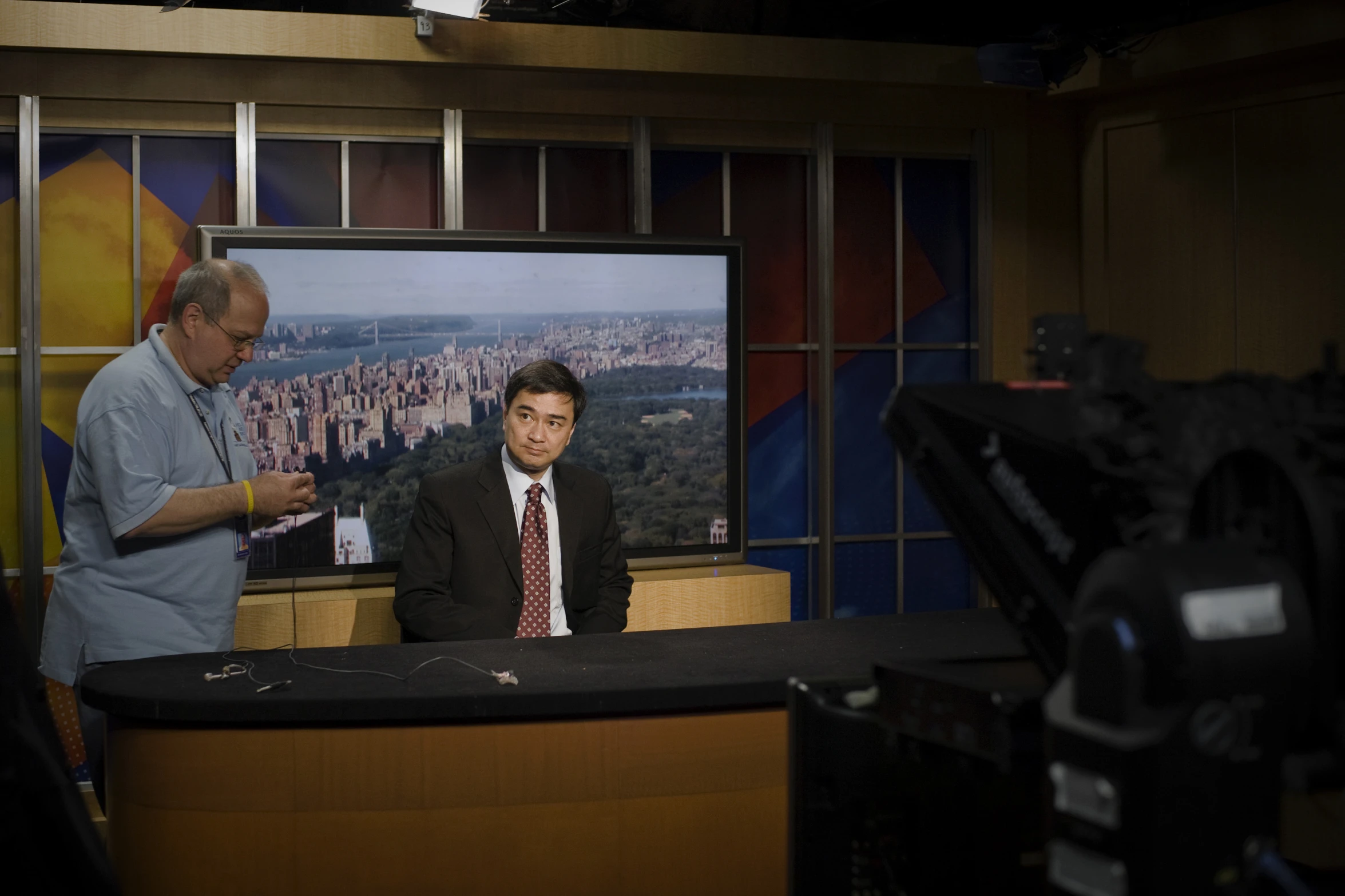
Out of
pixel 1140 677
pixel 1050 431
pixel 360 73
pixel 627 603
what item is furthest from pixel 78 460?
pixel 1140 677

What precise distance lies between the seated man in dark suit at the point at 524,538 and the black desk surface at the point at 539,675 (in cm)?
62

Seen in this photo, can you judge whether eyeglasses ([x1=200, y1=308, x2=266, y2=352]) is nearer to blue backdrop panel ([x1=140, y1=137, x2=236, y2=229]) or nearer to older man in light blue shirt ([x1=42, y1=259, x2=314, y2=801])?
older man in light blue shirt ([x1=42, y1=259, x2=314, y2=801])

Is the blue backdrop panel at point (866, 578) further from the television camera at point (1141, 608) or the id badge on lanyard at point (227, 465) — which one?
the television camera at point (1141, 608)

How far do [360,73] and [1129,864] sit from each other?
384cm

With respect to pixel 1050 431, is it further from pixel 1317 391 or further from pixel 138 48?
pixel 138 48

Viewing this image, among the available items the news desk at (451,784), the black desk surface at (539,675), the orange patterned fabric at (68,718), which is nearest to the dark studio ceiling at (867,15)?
the orange patterned fabric at (68,718)

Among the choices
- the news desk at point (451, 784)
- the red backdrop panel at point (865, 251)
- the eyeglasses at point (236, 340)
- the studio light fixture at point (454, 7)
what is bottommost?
the news desk at point (451, 784)

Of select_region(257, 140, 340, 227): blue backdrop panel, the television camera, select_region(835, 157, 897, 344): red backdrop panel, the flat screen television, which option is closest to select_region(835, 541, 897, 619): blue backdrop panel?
the flat screen television

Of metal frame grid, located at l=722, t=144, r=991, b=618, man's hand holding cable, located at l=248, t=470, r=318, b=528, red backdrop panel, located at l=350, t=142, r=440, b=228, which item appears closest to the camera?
man's hand holding cable, located at l=248, t=470, r=318, b=528

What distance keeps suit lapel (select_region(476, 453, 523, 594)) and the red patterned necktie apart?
0.02 meters

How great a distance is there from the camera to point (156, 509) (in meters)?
2.86

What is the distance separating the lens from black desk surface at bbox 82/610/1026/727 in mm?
2129

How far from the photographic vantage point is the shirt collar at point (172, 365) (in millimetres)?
3031

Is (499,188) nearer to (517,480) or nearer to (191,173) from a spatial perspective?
(191,173)
